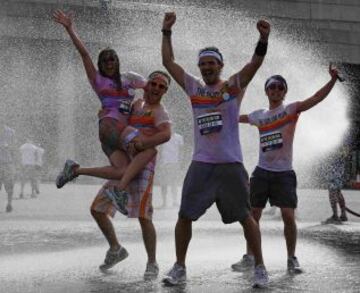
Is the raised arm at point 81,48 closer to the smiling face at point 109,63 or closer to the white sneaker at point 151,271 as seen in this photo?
the smiling face at point 109,63

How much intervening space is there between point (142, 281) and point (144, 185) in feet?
2.50

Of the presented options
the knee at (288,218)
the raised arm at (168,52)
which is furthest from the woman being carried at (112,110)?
the knee at (288,218)

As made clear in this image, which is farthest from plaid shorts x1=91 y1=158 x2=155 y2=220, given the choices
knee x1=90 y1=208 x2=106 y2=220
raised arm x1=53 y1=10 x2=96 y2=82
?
raised arm x1=53 y1=10 x2=96 y2=82

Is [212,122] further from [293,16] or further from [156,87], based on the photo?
[293,16]

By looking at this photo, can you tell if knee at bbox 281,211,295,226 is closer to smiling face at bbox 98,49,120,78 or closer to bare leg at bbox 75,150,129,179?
bare leg at bbox 75,150,129,179

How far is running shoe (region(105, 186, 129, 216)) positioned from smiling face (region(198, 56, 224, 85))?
1045mm

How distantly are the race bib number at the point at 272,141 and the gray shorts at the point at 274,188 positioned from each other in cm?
20

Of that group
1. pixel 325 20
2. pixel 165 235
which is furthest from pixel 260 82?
pixel 165 235

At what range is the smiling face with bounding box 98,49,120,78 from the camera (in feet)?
18.1

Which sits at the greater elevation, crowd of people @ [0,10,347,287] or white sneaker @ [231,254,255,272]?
crowd of people @ [0,10,347,287]

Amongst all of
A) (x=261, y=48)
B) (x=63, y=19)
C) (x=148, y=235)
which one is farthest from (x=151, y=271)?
(x=63, y=19)

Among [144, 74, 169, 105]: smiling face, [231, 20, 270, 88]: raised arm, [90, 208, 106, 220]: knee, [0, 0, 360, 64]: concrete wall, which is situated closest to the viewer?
[231, 20, 270, 88]: raised arm

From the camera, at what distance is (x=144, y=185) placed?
17.4 feet

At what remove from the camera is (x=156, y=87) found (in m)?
5.30
